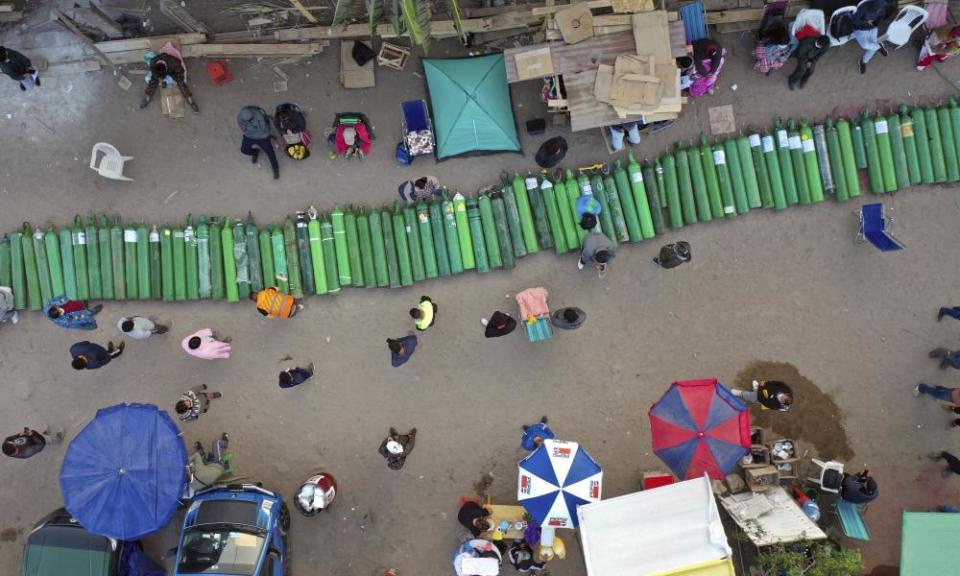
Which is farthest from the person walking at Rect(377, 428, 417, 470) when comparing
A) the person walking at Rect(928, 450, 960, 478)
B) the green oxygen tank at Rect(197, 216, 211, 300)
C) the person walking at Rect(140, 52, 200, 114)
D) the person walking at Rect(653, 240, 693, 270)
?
the person walking at Rect(928, 450, 960, 478)

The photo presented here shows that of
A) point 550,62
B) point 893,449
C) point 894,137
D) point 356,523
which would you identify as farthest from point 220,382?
point 894,137

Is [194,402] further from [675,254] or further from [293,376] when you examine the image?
[675,254]

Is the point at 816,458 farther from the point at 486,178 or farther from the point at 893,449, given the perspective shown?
the point at 486,178

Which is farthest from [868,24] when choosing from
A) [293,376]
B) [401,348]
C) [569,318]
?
[293,376]

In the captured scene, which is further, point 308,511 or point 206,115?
point 206,115

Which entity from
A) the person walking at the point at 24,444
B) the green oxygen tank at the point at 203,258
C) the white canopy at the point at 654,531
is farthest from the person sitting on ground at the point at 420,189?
the person walking at the point at 24,444

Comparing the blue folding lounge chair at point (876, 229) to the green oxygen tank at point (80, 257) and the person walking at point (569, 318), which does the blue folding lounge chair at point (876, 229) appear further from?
the green oxygen tank at point (80, 257)
